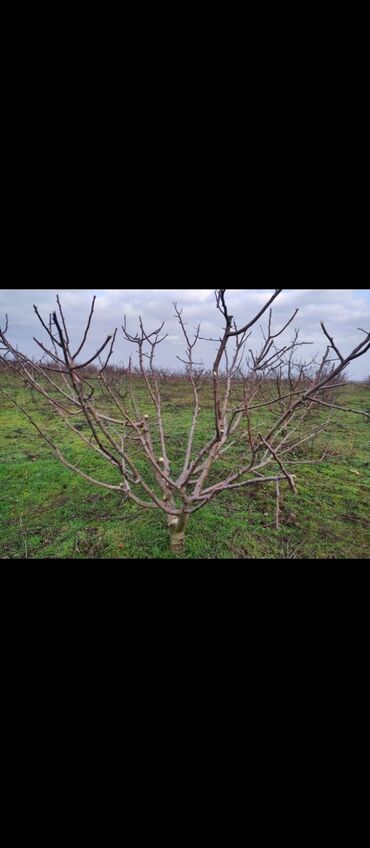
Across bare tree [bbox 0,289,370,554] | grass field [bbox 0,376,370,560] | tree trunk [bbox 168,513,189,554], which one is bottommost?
grass field [bbox 0,376,370,560]

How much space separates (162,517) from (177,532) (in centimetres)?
68

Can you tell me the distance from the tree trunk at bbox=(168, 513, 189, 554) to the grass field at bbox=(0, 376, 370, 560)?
0.30ft

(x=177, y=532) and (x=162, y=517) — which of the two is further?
(x=162, y=517)

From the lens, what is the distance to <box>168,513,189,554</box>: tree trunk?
208cm

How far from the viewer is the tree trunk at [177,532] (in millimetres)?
2080

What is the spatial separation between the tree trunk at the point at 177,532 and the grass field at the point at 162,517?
9 cm

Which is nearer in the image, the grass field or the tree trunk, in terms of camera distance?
the tree trunk

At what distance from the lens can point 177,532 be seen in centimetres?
220
